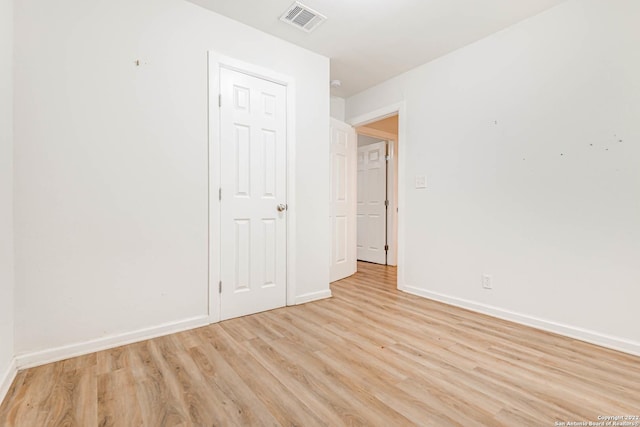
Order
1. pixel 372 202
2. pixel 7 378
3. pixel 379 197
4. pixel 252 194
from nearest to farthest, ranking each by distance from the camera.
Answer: pixel 7 378 < pixel 252 194 < pixel 379 197 < pixel 372 202

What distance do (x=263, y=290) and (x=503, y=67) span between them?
9.55 ft

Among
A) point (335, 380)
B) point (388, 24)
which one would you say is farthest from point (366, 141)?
point (335, 380)

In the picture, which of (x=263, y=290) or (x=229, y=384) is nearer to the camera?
(x=229, y=384)

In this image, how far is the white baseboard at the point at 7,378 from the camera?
145 centimetres

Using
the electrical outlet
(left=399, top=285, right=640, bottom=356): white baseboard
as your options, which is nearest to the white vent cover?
the electrical outlet

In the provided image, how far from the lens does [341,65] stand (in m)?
3.31

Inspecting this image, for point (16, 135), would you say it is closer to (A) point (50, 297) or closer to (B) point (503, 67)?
(A) point (50, 297)

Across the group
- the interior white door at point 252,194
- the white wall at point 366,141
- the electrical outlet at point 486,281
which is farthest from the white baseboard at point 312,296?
the white wall at point 366,141

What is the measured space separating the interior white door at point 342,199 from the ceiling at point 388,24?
965 mm

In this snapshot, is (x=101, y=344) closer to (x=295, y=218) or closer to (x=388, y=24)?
(x=295, y=218)

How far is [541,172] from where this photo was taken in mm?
2361

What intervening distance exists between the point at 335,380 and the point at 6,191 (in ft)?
6.78

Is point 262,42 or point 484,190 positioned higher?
point 262,42

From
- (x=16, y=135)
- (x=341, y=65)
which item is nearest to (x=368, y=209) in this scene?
(x=341, y=65)
